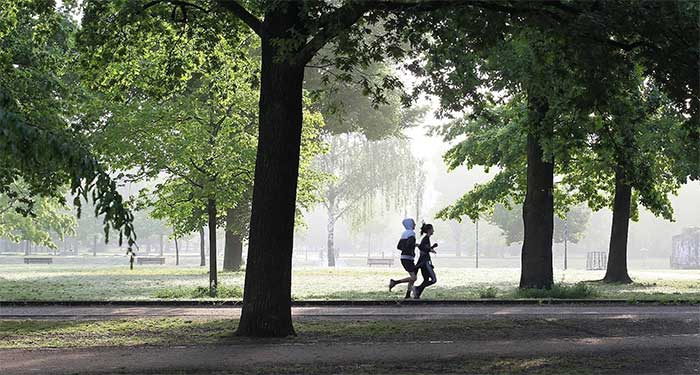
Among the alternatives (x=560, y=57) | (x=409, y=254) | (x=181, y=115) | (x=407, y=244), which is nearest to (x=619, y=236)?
(x=409, y=254)

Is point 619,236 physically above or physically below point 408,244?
above

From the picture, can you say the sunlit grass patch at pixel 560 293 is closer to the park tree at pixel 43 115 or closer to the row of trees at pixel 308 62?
the row of trees at pixel 308 62

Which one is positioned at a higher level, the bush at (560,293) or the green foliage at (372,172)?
the green foliage at (372,172)

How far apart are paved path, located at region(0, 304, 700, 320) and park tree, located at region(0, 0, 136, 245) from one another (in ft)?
7.78

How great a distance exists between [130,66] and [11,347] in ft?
23.7

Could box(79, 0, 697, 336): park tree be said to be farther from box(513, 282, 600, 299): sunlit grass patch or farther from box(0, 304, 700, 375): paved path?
box(513, 282, 600, 299): sunlit grass patch

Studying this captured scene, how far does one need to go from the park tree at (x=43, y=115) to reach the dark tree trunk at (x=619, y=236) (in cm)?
1716

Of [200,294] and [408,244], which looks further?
[200,294]

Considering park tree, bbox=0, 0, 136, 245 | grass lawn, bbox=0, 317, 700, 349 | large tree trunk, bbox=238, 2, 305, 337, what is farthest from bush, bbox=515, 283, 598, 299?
park tree, bbox=0, 0, 136, 245

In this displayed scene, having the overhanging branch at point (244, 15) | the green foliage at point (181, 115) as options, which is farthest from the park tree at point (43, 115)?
the overhanging branch at point (244, 15)

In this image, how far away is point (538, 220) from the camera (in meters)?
21.5

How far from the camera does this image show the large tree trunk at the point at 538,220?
21.4m

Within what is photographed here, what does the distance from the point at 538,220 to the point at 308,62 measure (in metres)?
11.4

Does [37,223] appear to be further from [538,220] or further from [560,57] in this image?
[560,57]
